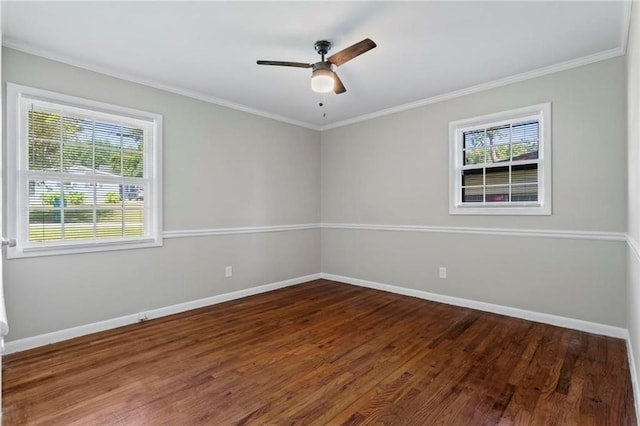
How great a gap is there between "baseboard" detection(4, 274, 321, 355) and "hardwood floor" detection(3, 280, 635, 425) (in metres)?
0.09

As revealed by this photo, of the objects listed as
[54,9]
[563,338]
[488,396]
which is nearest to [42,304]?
[54,9]

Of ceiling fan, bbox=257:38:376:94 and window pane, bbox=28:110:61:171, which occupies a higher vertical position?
ceiling fan, bbox=257:38:376:94

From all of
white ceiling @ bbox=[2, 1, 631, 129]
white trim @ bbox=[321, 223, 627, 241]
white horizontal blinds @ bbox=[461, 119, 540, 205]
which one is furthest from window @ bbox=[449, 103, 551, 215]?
white ceiling @ bbox=[2, 1, 631, 129]

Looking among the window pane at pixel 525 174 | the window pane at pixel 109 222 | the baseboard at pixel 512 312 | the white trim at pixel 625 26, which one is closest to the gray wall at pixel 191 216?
the window pane at pixel 109 222

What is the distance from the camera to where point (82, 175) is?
3154 mm

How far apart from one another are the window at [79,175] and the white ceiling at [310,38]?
46 centimetres

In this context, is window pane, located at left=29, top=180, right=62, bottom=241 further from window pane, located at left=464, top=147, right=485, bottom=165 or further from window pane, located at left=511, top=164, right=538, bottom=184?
window pane, located at left=511, top=164, right=538, bottom=184

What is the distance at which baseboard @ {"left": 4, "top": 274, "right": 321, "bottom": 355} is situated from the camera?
2795 mm

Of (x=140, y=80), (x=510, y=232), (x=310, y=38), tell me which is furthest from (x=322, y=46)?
(x=510, y=232)

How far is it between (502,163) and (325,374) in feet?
9.58

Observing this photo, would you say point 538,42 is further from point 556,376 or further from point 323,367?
point 323,367

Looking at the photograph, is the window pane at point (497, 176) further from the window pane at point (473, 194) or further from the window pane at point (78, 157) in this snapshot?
the window pane at point (78, 157)

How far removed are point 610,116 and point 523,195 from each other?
3.24ft

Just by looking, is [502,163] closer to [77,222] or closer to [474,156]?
[474,156]
